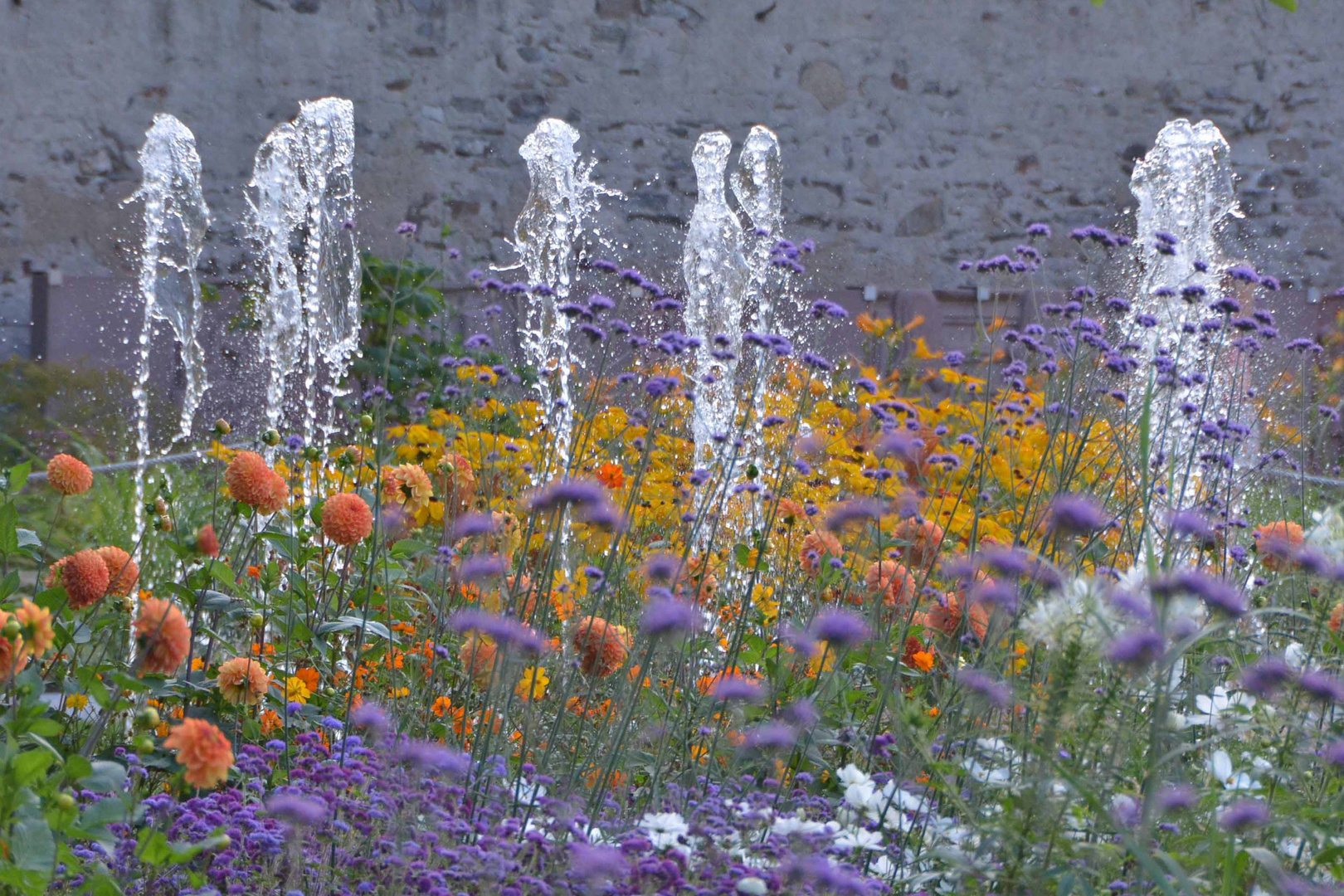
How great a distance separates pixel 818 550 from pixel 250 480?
1.06 meters

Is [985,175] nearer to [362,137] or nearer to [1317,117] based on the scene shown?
[1317,117]

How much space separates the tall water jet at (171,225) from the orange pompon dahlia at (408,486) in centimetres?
471

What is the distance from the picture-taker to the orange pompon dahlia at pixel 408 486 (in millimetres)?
2176

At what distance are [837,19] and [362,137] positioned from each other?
2795mm

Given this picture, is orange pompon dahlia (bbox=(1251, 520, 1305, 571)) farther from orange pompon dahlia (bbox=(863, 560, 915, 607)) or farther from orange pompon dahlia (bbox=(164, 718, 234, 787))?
orange pompon dahlia (bbox=(164, 718, 234, 787))

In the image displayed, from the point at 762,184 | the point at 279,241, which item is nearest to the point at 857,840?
the point at 279,241

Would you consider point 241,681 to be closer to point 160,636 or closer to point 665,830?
point 160,636

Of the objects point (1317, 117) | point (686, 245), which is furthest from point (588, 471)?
point (1317, 117)

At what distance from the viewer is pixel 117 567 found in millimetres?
1555

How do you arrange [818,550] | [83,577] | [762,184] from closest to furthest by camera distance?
1. [83,577]
2. [818,550]
3. [762,184]

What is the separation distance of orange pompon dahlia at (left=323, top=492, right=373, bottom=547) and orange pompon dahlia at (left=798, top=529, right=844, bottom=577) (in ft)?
2.69

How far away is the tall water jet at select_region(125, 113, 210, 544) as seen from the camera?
272 inches


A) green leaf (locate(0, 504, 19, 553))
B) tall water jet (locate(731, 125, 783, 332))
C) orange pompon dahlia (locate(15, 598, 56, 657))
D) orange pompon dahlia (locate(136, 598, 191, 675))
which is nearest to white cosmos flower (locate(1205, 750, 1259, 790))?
orange pompon dahlia (locate(136, 598, 191, 675))

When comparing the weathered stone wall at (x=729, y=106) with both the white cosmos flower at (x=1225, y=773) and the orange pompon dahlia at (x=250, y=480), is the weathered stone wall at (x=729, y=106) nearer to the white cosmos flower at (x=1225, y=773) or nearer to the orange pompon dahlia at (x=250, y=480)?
the orange pompon dahlia at (x=250, y=480)
